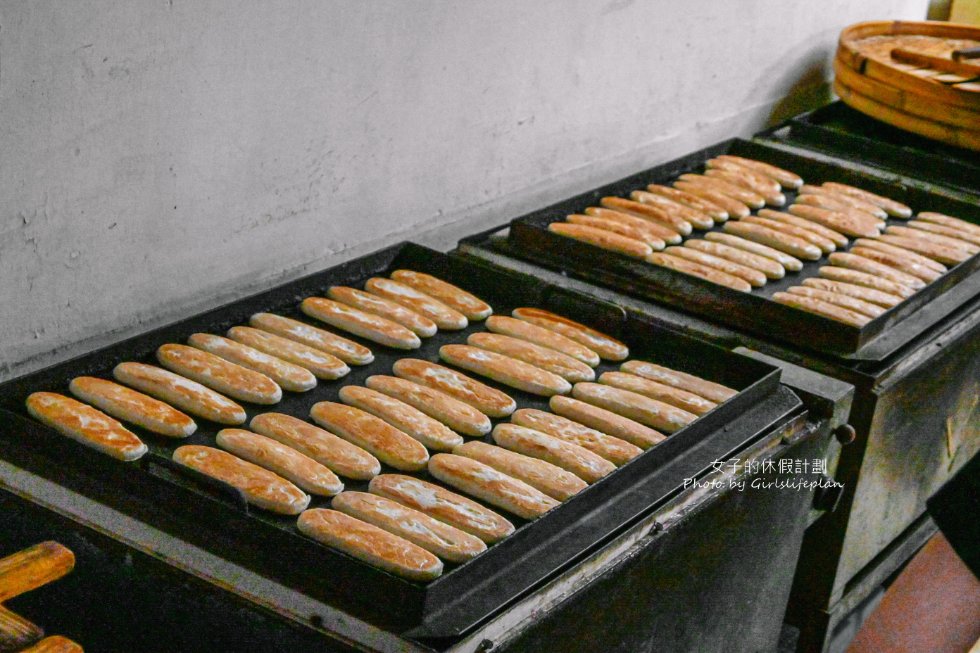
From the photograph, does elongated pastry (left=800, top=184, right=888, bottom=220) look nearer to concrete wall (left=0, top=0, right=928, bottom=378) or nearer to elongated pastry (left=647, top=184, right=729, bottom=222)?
elongated pastry (left=647, top=184, right=729, bottom=222)

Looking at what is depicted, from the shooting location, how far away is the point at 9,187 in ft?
6.52

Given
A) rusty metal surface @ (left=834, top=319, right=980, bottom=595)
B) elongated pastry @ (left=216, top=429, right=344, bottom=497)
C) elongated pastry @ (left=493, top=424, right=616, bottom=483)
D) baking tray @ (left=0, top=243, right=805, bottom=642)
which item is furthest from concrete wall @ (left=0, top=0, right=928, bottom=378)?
rusty metal surface @ (left=834, top=319, right=980, bottom=595)

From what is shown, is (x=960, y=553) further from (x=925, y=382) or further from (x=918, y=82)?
(x=918, y=82)

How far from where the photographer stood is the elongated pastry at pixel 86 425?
188 centimetres

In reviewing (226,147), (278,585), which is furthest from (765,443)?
(226,147)

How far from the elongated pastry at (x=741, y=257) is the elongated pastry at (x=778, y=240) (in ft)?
0.38

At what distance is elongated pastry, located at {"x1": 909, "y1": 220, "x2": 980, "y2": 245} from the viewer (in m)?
3.21

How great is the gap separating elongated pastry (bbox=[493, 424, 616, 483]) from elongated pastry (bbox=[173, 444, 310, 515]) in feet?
1.41

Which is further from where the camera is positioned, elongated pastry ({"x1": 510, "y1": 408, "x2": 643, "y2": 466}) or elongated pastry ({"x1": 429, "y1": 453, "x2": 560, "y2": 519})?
elongated pastry ({"x1": 510, "y1": 408, "x2": 643, "y2": 466})

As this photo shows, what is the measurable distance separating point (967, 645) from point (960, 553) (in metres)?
0.29

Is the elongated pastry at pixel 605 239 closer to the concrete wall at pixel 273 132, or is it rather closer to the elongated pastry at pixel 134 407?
the concrete wall at pixel 273 132

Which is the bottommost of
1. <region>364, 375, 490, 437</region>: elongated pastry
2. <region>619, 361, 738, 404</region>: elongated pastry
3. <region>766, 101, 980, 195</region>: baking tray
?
<region>364, 375, 490, 437</region>: elongated pastry

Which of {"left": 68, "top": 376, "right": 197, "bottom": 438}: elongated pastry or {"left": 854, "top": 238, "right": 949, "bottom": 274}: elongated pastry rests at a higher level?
{"left": 854, "top": 238, "right": 949, "bottom": 274}: elongated pastry

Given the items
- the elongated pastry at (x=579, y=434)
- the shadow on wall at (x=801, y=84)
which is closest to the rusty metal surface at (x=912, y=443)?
the elongated pastry at (x=579, y=434)
